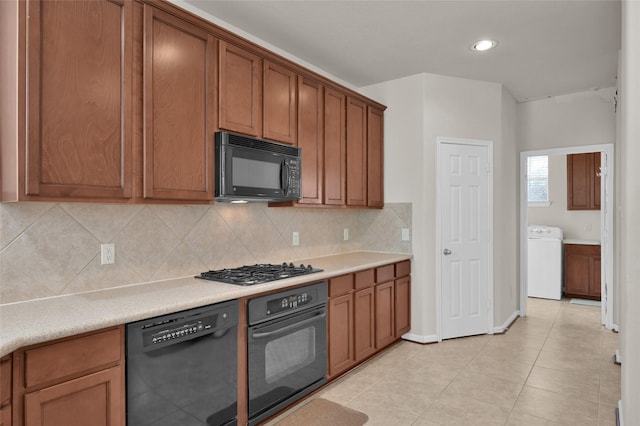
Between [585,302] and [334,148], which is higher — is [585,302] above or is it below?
below

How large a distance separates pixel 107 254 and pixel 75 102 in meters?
0.86

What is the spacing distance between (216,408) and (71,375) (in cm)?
81

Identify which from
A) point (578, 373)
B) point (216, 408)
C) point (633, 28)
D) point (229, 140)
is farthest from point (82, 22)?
point (578, 373)

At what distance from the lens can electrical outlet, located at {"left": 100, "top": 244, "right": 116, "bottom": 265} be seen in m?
2.19

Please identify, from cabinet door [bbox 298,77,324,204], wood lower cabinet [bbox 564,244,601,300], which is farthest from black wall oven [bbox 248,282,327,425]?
wood lower cabinet [bbox 564,244,601,300]

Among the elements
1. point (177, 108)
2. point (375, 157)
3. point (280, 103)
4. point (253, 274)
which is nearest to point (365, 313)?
point (253, 274)

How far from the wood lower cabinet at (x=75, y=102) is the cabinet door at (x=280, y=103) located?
1.02m

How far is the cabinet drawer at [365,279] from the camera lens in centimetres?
325

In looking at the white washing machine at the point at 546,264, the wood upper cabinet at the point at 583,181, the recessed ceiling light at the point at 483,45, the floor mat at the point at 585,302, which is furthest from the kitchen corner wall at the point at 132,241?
the wood upper cabinet at the point at 583,181

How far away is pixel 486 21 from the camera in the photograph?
291cm

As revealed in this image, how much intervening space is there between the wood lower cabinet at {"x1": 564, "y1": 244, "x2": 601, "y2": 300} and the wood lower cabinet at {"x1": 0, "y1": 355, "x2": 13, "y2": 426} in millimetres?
6605

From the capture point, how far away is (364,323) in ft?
11.0

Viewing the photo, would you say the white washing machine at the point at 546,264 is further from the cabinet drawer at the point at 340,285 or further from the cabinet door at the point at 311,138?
the cabinet door at the point at 311,138

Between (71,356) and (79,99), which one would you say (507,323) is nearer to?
(71,356)
